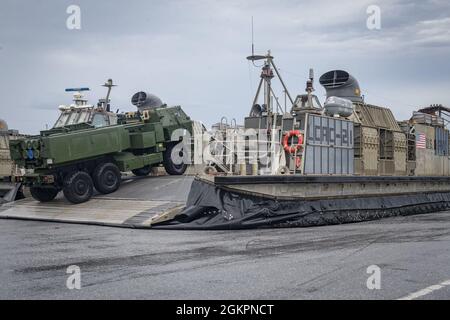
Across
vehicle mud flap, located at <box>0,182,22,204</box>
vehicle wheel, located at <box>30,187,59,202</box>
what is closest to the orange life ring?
vehicle wheel, located at <box>30,187,59,202</box>

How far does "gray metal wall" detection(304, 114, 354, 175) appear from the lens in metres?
13.0

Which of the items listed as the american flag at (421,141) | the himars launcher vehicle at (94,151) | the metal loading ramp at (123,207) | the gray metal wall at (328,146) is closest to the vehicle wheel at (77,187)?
the himars launcher vehicle at (94,151)

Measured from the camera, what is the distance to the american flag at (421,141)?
1786cm

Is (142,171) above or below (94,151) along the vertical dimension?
below

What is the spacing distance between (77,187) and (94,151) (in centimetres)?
103

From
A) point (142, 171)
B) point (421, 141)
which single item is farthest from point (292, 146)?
point (421, 141)

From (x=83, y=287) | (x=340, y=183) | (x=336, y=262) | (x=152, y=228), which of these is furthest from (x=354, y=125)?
(x=83, y=287)

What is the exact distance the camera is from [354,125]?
14961mm

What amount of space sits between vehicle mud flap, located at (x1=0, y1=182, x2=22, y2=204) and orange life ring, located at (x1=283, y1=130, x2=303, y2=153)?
26.4 feet

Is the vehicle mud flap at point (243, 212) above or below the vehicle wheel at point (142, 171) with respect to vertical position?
below

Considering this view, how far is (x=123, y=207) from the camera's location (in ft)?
41.7

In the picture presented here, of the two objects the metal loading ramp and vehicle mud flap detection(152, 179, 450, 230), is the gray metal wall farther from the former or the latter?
the metal loading ramp

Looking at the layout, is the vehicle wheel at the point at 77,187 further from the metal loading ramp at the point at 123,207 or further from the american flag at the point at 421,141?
the american flag at the point at 421,141

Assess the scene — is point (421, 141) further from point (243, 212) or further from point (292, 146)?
point (243, 212)
